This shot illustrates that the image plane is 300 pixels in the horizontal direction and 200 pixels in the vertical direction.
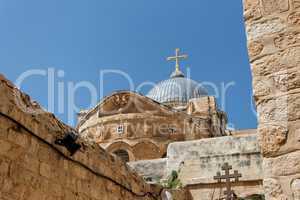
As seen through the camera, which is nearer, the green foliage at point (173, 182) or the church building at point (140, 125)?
the green foliage at point (173, 182)

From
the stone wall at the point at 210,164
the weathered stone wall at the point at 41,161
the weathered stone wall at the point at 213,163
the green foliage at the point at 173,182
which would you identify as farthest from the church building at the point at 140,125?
the weathered stone wall at the point at 41,161

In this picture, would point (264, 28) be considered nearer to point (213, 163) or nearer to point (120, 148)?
point (213, 163)

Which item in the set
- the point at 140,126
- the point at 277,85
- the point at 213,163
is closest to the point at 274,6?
the point at 277,85

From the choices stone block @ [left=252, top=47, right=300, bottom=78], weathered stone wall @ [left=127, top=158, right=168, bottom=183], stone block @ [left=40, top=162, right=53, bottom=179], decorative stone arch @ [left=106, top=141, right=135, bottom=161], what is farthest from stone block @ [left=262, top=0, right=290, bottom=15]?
decorative stone arch @ [left=106, top=141, right=135, bottom=161]

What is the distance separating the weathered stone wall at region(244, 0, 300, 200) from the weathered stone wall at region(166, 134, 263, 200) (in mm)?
11048

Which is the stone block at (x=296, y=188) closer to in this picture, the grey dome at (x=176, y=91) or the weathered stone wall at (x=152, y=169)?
the weathered stone wall at (x=152, y=169)

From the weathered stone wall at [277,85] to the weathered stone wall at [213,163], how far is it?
11.0 m

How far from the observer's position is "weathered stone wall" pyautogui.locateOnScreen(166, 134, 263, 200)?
13688 mm

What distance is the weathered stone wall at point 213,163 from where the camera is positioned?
44.9ft

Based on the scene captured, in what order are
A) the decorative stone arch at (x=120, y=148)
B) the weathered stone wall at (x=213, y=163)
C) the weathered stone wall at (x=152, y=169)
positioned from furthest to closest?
1. the decorative stone arch at (x=120, y=148)
2. the weathered stone wall at (x=152, y=169)
3. the weathered stone wall at (x=213, y=163)

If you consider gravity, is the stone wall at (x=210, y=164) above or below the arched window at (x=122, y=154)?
below

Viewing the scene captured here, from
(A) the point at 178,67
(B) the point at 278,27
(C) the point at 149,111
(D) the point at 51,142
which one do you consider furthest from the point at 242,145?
(A) the point at 178,67

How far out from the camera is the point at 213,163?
1441 cm

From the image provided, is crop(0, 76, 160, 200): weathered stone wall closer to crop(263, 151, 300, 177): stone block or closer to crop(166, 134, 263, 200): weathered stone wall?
crop(263, 151, 300, 177): stone block
